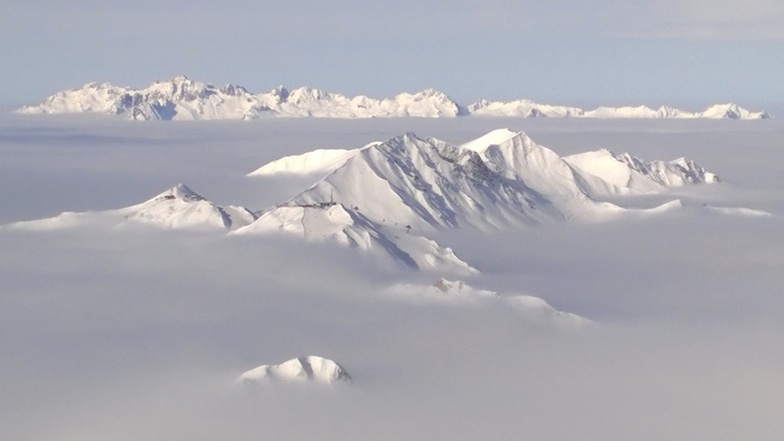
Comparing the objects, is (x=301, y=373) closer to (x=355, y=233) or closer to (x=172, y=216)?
(x=355, y=233)

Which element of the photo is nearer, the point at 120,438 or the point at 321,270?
the point at 120,438

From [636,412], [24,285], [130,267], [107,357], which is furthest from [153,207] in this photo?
[636,412]

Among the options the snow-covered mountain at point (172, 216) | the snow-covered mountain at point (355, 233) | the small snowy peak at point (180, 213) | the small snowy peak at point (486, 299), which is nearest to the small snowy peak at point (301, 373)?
the small snowy peak at point (486, 299)

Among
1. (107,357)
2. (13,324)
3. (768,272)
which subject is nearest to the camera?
(107,357)

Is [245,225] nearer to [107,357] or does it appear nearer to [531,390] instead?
[107,357]

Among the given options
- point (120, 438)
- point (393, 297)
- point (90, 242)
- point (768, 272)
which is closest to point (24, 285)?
point (90, 242)

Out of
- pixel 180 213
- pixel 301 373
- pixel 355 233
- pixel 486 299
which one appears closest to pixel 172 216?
pixel 180 213

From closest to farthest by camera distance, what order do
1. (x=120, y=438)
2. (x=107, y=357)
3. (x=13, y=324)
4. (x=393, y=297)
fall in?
1. (x=120, y=438)
2. (x=107, y=357)
3. (x=13, y=324)
4. (x=393, y=297)

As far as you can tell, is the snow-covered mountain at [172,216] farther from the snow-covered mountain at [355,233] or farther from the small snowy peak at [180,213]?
the snow-covered mountain at [355,233]
